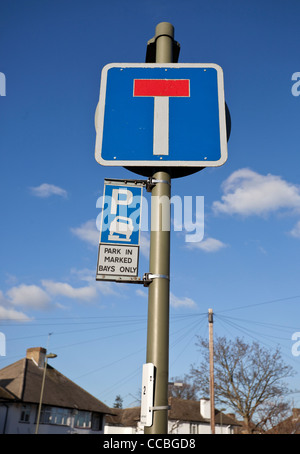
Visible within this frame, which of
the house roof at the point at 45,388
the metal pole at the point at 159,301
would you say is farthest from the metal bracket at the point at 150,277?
the house roof at the point at 45,388

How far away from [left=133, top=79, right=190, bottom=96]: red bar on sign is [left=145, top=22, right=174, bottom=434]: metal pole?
76cm

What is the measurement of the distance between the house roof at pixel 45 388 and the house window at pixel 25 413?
709mm

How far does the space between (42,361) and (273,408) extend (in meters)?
24.7

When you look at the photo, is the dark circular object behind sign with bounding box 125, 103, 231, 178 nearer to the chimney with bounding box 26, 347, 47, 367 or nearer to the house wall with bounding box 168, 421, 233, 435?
the chimney with bounding box 26, 347, 47, 367

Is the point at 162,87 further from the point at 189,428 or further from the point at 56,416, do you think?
the point at 189,428

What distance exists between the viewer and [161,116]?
3.27 m

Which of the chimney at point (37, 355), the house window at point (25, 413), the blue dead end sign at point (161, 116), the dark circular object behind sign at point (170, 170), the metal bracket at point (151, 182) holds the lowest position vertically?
the metal bracket at point (151, 182)

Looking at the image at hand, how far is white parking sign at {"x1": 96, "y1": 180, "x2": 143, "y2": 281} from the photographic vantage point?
9.50 feet

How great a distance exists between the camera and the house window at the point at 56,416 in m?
36.9

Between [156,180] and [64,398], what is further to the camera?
[64,398]

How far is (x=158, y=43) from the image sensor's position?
3.51 metres

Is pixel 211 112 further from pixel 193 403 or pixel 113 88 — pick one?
pixel 193 403

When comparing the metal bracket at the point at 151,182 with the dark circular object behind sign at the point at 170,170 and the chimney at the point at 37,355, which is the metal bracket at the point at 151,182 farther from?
the chimney at the point at 37,355

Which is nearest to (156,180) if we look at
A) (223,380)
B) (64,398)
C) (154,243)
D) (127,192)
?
(127,192)
